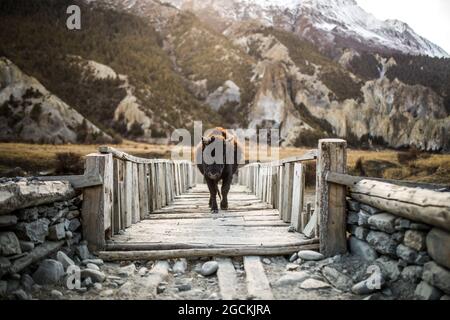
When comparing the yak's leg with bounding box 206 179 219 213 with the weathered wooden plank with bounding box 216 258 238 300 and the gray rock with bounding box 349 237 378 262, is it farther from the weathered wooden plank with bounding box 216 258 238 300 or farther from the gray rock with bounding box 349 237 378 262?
the gray rock with bounding box 349 237 378 262

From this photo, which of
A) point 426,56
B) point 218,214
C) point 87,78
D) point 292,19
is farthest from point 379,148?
point 292,19

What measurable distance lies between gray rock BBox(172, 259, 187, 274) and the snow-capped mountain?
76603mm

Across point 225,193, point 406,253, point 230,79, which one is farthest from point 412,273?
point 230,79

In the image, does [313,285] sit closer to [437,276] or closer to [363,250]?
[363,250]

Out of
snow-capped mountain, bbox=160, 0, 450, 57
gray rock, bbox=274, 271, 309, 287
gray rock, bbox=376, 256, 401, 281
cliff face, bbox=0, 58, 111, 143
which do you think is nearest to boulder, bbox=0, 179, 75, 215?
gray rock, bbox=274, 271, 309, 287

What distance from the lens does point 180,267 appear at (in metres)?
3.58

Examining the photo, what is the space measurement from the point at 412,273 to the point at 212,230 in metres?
2.75

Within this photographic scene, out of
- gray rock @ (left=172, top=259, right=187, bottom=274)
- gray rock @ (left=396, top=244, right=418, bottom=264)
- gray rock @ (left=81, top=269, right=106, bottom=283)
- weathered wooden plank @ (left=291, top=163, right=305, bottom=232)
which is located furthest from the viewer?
weathered wooden plank @ (left=291, top=163, right=305, bottom=232)

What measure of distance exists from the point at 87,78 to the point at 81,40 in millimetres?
13653

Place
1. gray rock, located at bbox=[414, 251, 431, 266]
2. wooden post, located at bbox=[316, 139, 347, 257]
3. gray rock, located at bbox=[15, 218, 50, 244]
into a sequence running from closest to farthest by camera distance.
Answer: gray rock, located at bbox=[414, 251, 431, 266] < gray rock, located at bbox=[15, 218, 50, 244] < wooden post, located at bbox=[316, 139, 347, 257]

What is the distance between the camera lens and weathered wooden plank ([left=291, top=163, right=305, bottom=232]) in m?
4.73

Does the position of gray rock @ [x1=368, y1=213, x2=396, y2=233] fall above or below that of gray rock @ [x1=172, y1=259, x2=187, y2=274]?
above

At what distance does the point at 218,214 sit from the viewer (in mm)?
6512

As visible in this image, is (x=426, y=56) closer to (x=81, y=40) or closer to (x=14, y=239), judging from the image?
(x=81, y=40)
